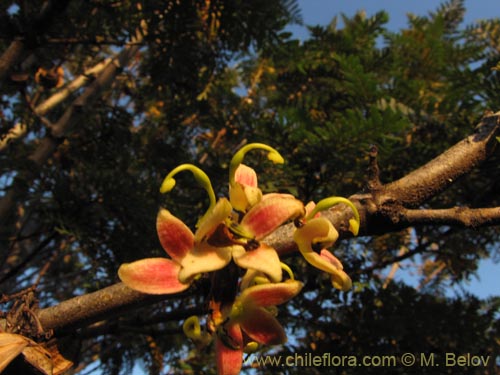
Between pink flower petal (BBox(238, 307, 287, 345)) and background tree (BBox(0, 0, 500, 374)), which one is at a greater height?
background tree (BBox(0, 0, 500, 374))

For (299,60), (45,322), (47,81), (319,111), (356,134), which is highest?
(47,81)

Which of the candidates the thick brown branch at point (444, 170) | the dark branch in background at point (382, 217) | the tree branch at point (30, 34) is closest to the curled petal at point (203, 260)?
the dark branch in background at point (382, 217)

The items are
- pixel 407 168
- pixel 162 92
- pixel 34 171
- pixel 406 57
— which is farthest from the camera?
pixel 162 92

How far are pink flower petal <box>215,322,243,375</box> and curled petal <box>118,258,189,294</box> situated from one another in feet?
0.37

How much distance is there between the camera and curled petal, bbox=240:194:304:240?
699 mm

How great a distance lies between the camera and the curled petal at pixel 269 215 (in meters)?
0.70

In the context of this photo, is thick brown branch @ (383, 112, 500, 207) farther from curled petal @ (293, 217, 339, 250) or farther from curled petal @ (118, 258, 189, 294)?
curled petal @ (118, 258, 189, 294)

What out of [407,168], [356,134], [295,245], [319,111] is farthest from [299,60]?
[295,245]

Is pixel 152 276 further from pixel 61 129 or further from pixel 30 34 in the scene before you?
pixel 61 129

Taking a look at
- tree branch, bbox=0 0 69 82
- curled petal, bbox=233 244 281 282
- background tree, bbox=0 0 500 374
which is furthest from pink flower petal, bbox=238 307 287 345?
tree branch, bbox=0 0 69 82

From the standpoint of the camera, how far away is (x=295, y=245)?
79 cm

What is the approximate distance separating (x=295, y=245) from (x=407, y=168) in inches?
57.6

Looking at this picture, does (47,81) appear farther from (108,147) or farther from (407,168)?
(407,168)

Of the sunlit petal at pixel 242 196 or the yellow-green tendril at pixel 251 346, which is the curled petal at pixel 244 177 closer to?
the sunlit petal at pixel 242 196
